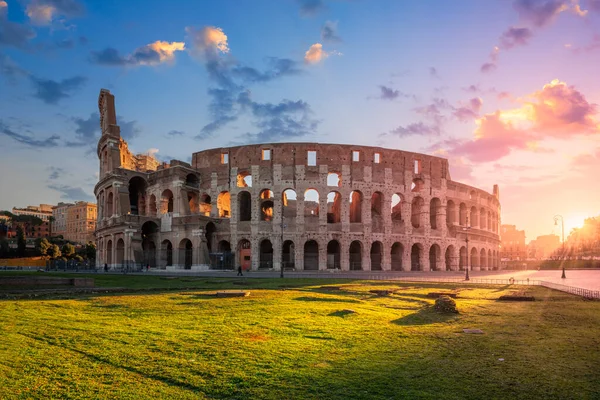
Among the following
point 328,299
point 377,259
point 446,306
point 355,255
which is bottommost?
point 377,259

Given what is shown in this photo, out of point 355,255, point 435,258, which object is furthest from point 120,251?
point 435,258

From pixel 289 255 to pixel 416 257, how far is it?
16350 millimetres

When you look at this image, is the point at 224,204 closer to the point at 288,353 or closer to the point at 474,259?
the point at 474,259

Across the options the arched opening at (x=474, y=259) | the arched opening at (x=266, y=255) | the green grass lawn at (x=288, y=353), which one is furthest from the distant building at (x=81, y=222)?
the green grass lawn at (x=288, y=353)

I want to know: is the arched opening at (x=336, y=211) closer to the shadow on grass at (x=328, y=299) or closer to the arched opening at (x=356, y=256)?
the arched opening at (x=356, y=256)

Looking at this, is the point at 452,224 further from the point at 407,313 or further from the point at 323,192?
the point at 407,313

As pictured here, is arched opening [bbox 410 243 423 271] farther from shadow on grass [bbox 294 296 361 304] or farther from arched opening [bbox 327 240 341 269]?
shadow on grass [bbox 294 296 361 304]

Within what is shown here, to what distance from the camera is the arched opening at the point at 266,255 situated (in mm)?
51441

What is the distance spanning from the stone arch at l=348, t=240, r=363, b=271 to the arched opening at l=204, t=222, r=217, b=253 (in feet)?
53.9

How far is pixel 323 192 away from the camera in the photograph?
51.3 meters

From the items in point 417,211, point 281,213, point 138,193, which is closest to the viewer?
point 281,213

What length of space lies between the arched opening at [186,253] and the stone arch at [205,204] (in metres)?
4.21

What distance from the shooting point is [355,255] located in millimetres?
53750

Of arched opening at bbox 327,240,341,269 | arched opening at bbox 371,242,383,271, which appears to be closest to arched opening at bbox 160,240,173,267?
arched opening at bbox 327,240,341,269
